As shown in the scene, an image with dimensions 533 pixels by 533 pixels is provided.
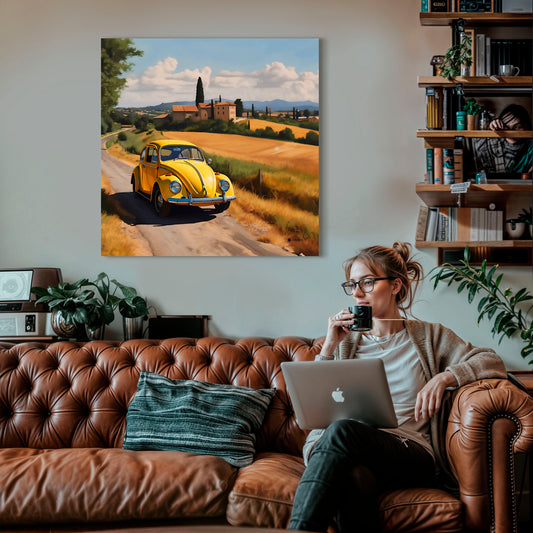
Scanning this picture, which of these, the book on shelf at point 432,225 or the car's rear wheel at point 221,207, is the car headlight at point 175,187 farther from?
the book on shelf at point 432,225

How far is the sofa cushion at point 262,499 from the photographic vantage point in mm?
1856

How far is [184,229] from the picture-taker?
3029 millimetres

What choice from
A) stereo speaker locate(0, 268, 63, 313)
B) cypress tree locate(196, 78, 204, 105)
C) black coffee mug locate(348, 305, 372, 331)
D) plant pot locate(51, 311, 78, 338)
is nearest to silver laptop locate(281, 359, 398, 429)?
black coffee mug locate(348, 305, 372, 331)

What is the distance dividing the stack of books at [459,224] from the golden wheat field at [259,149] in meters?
0.59

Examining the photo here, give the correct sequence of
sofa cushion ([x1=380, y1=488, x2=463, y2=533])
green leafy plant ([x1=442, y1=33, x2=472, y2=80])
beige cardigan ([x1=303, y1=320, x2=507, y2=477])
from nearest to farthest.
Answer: sofa cushion ([x1=380, y1=488, x2=463, y2=533])
beige cardigan ([x1=303, y1=320, x2=507, y2=477])
green leafy plant ([x1=442, y1=33, x2=472, y2=80])

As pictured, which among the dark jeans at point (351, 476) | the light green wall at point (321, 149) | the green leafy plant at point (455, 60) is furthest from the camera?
the light green wall at point (321, 149)

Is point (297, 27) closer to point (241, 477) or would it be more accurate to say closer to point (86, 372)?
point (86, 372)

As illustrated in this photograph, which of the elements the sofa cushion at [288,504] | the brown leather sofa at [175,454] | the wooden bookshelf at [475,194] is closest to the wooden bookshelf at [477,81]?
the wooden bookshelf at [475,194]

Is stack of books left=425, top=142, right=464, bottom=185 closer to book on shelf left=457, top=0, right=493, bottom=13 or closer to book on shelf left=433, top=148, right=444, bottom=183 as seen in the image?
book on shelf left=433, top=148, right=444, bottom=183

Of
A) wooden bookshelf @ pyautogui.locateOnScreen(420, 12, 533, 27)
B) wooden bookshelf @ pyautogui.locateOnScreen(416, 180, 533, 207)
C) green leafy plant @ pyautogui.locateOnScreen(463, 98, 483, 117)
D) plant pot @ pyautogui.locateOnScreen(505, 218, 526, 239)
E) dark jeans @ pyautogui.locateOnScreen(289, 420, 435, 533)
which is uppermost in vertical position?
wooden bookshelf @ pyautogui.locateOnScreen(420, 12, 533, 27)

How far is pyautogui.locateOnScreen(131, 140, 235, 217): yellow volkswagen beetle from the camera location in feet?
9.93

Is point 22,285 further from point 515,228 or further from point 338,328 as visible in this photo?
point 515,228

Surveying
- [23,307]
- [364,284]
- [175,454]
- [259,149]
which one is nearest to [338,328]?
[364,284]

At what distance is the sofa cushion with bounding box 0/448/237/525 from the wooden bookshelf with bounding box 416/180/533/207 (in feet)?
5.05
